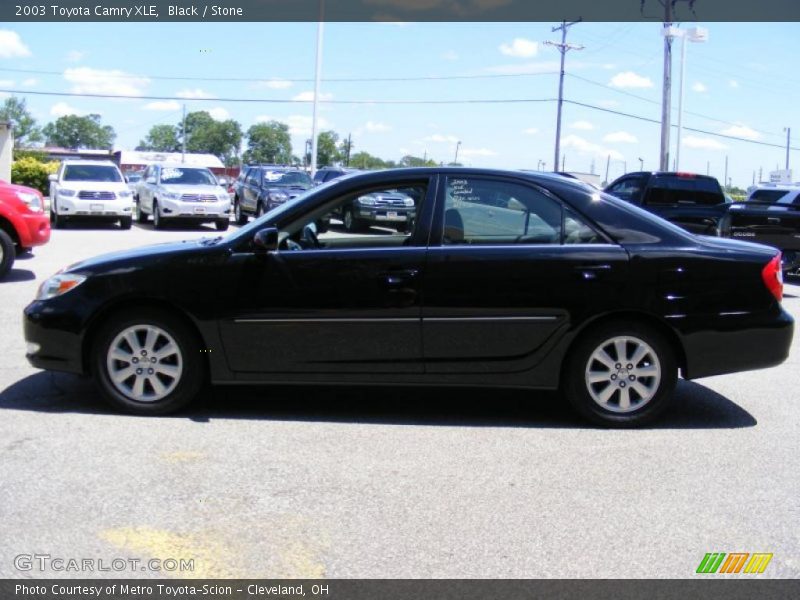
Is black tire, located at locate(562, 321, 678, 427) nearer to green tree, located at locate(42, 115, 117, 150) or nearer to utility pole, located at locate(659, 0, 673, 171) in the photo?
utility pole, located at locate(659, 0, 673, 171)

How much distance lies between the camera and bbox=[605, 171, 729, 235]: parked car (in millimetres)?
14875

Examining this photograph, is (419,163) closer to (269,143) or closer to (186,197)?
(186,197)

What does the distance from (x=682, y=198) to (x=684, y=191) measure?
13 centimetres

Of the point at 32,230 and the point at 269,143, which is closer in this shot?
the point at 32,230

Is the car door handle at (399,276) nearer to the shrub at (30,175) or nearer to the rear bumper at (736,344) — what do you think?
the rear bumper at (736,344)

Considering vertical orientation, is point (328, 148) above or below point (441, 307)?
above

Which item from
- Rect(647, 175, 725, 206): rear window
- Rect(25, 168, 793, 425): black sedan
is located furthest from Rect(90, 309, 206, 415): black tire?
Rect(647, 175, 725, 206): rear window

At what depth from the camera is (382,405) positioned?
620 centimetres

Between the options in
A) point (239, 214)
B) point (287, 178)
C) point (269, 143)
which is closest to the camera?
point (287, 178)

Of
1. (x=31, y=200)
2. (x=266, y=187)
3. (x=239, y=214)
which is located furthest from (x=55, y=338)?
(x=239, y=214)

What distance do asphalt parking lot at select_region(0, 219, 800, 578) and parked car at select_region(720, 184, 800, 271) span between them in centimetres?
686

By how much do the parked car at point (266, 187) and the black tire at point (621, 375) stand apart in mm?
18317

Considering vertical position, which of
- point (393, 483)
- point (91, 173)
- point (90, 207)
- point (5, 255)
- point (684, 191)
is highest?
point (91, 173)
